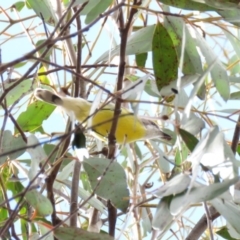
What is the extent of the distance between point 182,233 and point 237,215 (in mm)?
567

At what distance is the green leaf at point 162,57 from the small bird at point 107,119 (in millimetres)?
121

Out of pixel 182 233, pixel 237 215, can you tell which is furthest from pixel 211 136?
pixel 182 233

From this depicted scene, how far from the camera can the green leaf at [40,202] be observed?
801 mm

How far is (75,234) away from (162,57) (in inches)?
11.8

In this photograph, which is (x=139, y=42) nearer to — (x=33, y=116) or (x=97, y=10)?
(x=97, y=10)

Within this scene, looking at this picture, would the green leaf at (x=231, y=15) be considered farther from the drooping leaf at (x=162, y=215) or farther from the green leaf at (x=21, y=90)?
the green leaf at (x=21, y=90)

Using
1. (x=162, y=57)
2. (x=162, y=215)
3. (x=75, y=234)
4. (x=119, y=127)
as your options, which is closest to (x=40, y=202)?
(x=75, y=234)

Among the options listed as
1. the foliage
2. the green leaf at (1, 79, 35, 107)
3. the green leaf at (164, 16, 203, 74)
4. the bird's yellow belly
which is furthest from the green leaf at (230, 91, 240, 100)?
the green leaf at (1, 79, 35, 107)

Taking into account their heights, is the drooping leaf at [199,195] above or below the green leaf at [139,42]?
below

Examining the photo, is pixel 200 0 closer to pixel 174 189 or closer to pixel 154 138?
pixel 174 189

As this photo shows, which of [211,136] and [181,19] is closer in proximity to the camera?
[211,136]

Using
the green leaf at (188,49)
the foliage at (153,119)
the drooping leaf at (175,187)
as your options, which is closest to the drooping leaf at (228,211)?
the foliage at (153,119)

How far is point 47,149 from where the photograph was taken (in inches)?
44.4

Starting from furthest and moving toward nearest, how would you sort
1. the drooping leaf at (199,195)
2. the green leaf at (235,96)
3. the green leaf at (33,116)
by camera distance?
the green leaf at (33,116), the green leaf at (235,96), the drooping leaf at (199,195)
